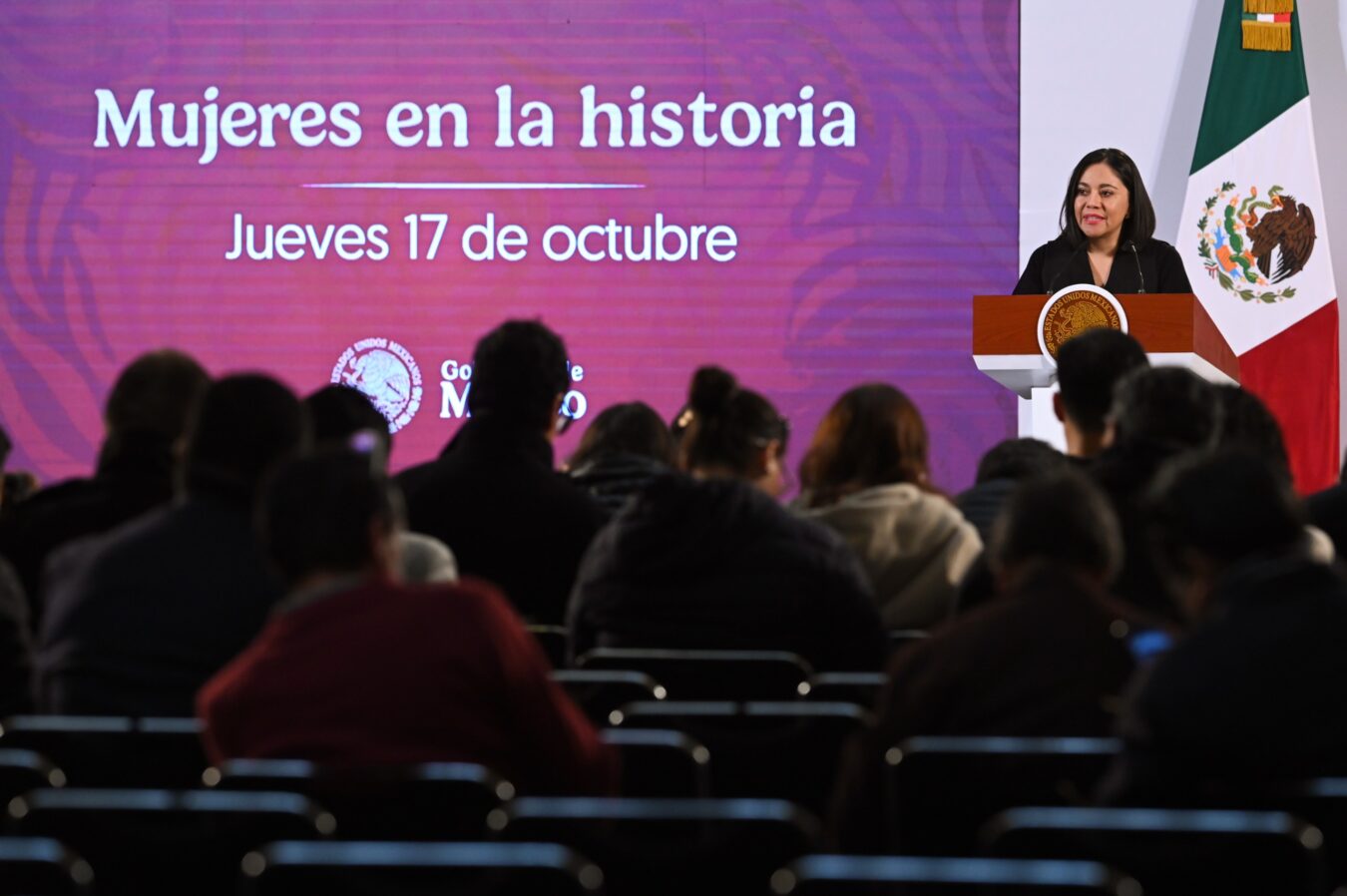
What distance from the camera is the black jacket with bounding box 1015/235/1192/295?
18.8ft

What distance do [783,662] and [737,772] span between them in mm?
194

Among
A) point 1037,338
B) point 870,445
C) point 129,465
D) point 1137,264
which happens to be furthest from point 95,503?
point 1137,264

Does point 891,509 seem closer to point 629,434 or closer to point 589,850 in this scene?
point 629,434

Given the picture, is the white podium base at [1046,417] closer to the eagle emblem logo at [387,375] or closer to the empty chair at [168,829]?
the eagle emblem logo at [387,375]

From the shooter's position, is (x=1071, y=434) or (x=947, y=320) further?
(x=947, y=320)

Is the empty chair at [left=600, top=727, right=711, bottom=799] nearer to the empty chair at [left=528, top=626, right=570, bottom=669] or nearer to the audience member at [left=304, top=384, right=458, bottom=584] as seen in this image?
the audience member at [left=304, top=384, right=458, bottom=584]

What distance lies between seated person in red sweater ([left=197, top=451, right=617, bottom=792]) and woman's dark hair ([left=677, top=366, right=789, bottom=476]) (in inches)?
44.1

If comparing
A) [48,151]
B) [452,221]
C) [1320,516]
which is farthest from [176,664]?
[48,151]

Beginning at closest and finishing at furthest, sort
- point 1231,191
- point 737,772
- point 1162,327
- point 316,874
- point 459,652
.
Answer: point 316,874 < point 459,652 < point 737,772 < point 1162,327 < point 1231,191

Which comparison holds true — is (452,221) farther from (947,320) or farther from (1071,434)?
(1071,434)

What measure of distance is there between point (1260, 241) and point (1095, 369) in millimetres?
3627

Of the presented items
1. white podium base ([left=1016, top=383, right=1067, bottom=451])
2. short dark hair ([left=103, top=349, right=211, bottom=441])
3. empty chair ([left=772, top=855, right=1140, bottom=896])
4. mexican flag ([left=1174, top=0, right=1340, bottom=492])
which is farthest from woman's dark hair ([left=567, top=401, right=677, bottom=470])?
mexican flag ([left=1174, top=0, right=1340, bottom=492])

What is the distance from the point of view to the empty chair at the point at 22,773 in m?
2.18

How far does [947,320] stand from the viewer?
23.4 feet
